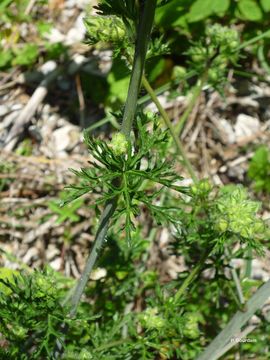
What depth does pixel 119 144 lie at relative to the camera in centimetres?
167

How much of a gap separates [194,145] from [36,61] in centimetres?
131

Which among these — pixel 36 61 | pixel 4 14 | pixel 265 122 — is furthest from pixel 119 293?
pixel 4 14

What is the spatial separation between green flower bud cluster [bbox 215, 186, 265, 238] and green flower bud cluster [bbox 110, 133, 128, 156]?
1.41ft

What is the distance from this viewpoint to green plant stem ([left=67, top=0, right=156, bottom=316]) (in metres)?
1.45

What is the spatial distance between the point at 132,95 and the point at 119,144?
0.15 meters

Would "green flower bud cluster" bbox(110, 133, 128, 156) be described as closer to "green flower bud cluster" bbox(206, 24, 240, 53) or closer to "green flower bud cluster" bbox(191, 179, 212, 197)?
"green flower bud cluster" bbox(191, 179, 212, 197)

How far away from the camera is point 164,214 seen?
1.78 m

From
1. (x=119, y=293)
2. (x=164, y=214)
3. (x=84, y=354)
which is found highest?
(x=164, y=214)

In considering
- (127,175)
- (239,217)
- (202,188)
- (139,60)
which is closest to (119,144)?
(127,175)

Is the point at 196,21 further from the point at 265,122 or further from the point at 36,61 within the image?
the point at 36,61

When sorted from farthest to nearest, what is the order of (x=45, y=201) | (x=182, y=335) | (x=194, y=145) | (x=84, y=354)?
(x=194, y=145) → (x=45, y=201) → (x=182, y=335) → (x=84, y=354)

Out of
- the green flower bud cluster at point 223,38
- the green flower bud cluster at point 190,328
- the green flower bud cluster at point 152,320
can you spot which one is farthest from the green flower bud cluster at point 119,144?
the green flower bud cluster at point 223,38

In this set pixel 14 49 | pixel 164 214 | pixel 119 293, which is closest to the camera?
pixel 164 214

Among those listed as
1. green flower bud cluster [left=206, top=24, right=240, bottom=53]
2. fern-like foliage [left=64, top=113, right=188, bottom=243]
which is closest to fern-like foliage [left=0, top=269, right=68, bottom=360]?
fern-like foliage [left=64, top=113, right=188, bottom=243]
